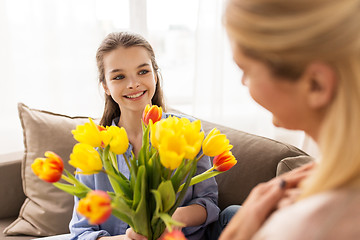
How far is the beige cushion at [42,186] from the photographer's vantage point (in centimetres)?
197

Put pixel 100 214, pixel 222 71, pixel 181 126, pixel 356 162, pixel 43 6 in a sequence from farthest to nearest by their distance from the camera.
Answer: pixel 222 71 → pixel 43 6 → pixel 181 126 → pixel 100 214 → pixel 356 162

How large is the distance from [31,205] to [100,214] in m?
1.38

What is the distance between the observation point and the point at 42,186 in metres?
2.01

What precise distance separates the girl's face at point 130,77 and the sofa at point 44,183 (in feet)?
1.32

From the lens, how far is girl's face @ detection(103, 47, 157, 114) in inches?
64.6

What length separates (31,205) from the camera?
203cm

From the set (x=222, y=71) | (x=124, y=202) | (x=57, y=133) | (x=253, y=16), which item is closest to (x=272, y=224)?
(x=253, y=16)

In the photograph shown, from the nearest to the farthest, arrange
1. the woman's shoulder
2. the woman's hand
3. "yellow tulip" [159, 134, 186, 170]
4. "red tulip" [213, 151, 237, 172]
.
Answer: the woman's shoulder
the woman's hand
"yellow tulip" [159, 134, 186, 170]
"red tulip" [213, 151, 237, 172]

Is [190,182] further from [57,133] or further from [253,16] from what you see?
[57,133]

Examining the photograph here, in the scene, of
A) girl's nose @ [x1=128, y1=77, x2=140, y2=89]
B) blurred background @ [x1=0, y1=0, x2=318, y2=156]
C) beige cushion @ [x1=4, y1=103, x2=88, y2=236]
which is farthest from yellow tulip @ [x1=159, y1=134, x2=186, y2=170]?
blurred background @ [x1=0, y1=0, x2=318, y2=156]

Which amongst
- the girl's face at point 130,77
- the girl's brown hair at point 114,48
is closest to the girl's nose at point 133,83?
the girl's face at point 130,77

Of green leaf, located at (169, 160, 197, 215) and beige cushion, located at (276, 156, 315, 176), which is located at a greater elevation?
green leaf, located at (169, 160, 197, 215)

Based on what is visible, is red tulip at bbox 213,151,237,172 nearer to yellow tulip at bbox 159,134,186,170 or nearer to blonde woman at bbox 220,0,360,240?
yellow tulip at bbox 159,134,186,170

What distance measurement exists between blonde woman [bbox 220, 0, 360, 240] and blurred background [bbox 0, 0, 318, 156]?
192cm
